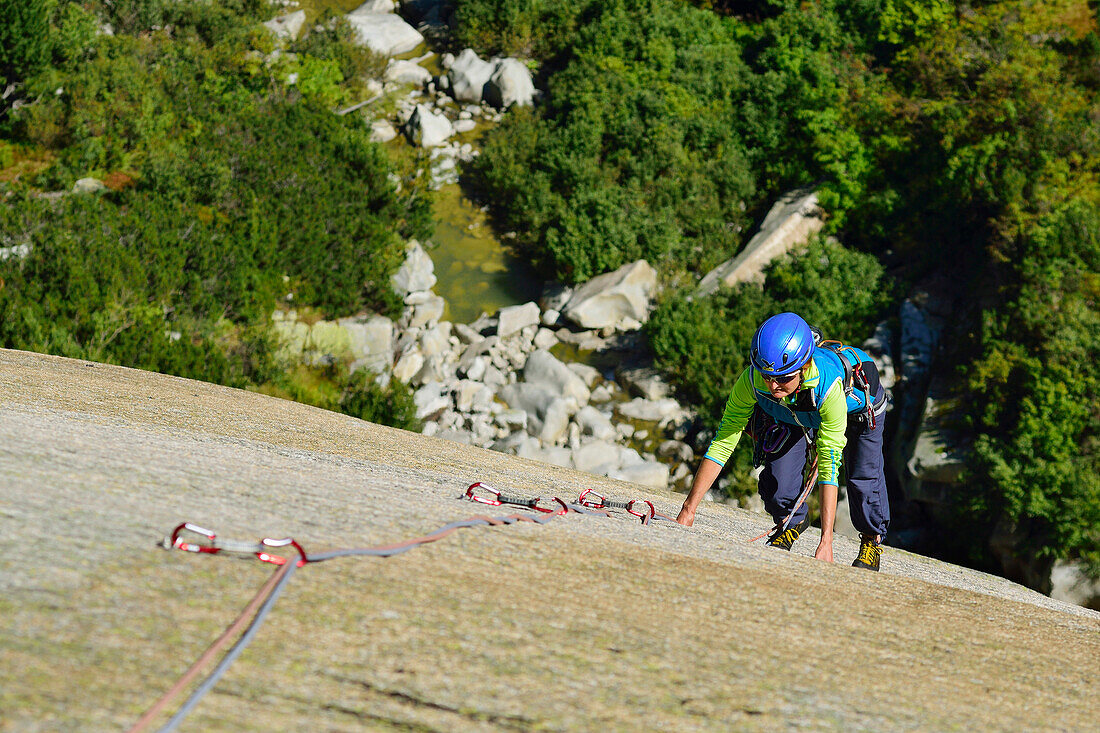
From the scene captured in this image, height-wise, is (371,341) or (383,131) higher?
(383,131)

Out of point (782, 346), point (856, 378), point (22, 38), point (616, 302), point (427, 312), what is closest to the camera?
point (782, 346)

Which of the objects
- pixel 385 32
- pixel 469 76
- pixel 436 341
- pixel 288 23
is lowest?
pixel 436 341

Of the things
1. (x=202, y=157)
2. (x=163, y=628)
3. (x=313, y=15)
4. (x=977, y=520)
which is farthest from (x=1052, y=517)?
(x=313, y=15)

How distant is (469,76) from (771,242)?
820 centimetres

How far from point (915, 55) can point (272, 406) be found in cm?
1336

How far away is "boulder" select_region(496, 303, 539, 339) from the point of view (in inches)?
515

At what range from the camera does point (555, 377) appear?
12.1 m

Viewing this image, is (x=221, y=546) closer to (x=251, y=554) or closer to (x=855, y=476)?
(x=251, y=554)

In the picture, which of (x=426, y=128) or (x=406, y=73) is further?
(x=406, y=73)

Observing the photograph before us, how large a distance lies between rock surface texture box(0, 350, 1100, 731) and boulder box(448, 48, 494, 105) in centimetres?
1479

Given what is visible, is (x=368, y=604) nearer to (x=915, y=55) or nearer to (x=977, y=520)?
(x=977, y=520)

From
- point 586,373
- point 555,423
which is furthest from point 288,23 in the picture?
point 555,423

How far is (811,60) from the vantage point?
1573cm

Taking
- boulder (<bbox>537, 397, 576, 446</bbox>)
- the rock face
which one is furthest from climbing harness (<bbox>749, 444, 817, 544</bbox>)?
the rock face
